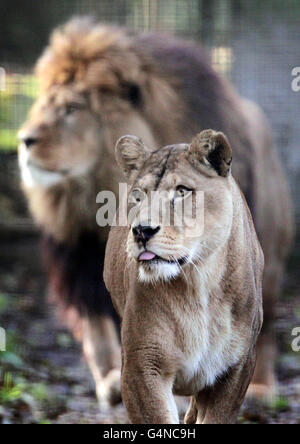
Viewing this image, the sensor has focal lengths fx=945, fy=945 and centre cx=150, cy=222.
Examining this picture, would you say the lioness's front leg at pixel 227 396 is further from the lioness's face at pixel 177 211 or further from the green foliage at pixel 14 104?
the green foliage at pixel 14 104

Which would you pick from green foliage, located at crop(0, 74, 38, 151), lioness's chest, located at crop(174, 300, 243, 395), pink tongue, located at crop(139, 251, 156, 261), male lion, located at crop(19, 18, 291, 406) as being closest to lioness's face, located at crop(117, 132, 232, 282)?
pink tongue, located at crop(139, 251, 156, 261)

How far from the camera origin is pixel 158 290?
1442 millimetres

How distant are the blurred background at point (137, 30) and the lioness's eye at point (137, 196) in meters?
0.97

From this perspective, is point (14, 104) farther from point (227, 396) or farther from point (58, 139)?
point (227, 396)

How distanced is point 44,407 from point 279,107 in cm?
142

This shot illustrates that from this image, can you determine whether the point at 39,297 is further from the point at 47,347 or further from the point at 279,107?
the point at 279,107

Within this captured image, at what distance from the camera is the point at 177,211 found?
131 cm

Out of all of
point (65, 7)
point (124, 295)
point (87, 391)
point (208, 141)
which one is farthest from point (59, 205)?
point (208, 141)

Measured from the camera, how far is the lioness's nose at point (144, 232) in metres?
1.28

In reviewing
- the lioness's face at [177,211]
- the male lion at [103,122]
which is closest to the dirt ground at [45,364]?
the male lion at [103,122]

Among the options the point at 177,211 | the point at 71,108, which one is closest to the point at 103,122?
the point at 71,108

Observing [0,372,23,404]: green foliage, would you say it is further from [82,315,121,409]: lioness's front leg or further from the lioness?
the lioness

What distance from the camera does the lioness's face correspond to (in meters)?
1.29

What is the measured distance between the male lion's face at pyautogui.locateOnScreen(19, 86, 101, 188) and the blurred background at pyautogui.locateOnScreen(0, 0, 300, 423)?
470 mm
